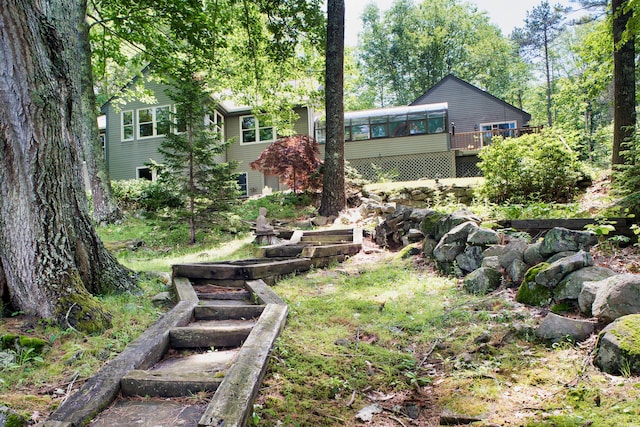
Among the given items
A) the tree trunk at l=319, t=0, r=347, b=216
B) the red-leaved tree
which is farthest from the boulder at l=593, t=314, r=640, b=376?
the red-leaved tree

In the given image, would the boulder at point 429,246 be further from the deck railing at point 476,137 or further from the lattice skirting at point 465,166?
the deck railing at point 476,137

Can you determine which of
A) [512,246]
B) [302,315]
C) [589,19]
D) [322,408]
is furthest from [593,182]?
[589,19]

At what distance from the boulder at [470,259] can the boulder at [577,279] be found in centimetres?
140

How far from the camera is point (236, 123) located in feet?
62.7

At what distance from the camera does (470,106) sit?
22781 mm

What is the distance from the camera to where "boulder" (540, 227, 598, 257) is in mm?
3496

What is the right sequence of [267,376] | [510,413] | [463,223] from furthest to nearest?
[463,223], [267,376], [510,413]

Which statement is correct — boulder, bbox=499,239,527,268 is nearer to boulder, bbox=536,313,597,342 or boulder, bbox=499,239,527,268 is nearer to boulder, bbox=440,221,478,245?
boulder, bbox=440,221,478,245

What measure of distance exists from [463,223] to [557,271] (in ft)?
6.37

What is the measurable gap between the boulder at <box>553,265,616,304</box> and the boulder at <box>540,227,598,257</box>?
0.54 m

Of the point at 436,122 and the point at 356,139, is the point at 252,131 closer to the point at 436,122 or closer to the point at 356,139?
the point at 356,139

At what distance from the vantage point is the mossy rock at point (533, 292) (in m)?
3.14

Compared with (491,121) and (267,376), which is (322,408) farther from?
(491,121)

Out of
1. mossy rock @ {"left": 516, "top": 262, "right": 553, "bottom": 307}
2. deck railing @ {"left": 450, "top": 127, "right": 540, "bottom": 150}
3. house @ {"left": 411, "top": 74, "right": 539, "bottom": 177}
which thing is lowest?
mossy rock @ {"left": 516, "top": 262, "right": 553, "bottom": 307}
